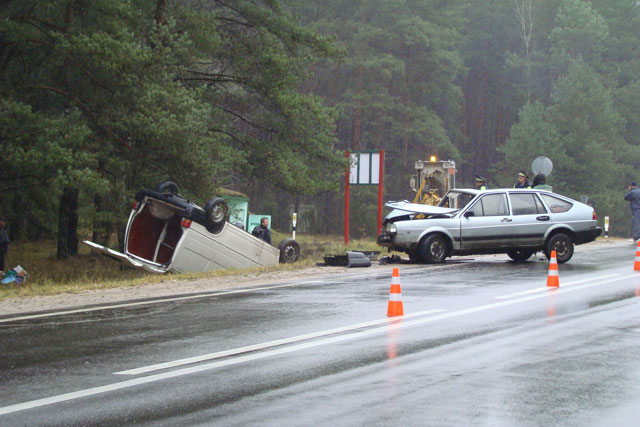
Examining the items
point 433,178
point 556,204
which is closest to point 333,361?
point 556,204

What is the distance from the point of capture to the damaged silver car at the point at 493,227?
66.8 feet

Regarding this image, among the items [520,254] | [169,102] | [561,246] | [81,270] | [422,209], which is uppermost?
[169,102]

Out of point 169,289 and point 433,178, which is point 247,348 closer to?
point 169,289

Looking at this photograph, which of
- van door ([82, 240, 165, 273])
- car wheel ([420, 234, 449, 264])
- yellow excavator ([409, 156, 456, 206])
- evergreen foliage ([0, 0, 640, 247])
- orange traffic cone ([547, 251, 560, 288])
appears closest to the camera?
orange traffic cone ([547, 251, 560, 288])

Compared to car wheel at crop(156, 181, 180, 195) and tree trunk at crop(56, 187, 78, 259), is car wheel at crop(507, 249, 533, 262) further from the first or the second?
tree trunk at crop(56, 187, 78, 259)

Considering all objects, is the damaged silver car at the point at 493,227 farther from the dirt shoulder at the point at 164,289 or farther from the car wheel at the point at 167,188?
the car wheel at the point at 167,188

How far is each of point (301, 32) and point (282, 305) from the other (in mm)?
21101

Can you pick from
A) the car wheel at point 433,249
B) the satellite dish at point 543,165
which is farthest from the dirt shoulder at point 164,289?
the satellite dish at point 543,165

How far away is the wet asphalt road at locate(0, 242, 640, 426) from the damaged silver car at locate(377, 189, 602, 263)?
233 inches

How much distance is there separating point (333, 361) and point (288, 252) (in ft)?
47.9

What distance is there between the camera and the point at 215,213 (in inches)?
783

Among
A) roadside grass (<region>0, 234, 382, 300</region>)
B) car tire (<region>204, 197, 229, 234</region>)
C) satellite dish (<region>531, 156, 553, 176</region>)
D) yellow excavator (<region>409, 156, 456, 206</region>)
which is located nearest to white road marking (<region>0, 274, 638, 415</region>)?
roadside grass (<region>0, 234, 382, 300</region>)

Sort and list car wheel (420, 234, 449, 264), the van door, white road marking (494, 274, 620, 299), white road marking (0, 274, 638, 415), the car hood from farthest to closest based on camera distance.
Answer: the car hood < car wheel (420, 234, 449, 264) < the van door < white road marking (494, 274, 620, 299) < white road marking (0, 274, 638, 415)

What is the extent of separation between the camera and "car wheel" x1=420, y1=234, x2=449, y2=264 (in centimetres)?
2023
